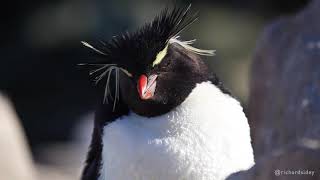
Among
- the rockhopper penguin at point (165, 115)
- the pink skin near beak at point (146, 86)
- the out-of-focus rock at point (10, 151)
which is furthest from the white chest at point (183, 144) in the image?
the out-of-focus rock at point (10, 151)

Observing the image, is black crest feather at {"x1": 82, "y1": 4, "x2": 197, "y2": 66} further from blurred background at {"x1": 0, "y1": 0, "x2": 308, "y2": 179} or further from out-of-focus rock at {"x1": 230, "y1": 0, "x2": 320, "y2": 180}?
blurred background at {"x1": 0, "y1": 0, "x2": 308, "y2": 179}

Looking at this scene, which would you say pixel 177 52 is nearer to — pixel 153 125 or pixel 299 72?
pixel 153 125

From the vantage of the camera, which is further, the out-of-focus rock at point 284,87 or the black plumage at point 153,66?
the out-of-focus rock at point 284,87

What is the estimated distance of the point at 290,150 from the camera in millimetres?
2131

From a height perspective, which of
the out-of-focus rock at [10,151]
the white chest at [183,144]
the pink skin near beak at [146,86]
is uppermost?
the pink skin near beak at [146,86]

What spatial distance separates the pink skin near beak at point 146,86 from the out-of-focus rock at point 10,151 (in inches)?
104

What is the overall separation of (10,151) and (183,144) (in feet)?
8.87

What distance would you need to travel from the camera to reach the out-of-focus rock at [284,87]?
3053 millimetres

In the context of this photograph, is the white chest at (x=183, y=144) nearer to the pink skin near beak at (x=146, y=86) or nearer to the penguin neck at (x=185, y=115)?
the penguin neck at (x=185, y=115)

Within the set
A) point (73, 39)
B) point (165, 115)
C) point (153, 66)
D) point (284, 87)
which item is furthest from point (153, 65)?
point (73, 39)

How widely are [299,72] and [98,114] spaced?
111 cm

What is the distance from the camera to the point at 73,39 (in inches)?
355

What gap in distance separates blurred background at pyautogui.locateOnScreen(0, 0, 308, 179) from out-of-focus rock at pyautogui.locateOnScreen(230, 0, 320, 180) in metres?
3.94

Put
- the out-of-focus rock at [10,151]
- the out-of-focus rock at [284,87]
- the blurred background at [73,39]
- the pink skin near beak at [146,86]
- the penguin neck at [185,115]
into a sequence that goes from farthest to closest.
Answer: the blurred background at [73,39], the out-of-focus rock at [10,151], the out-of-focus rock at [284,87], the penguin neck at [185,115], the pink skin near beak at [146,86]
